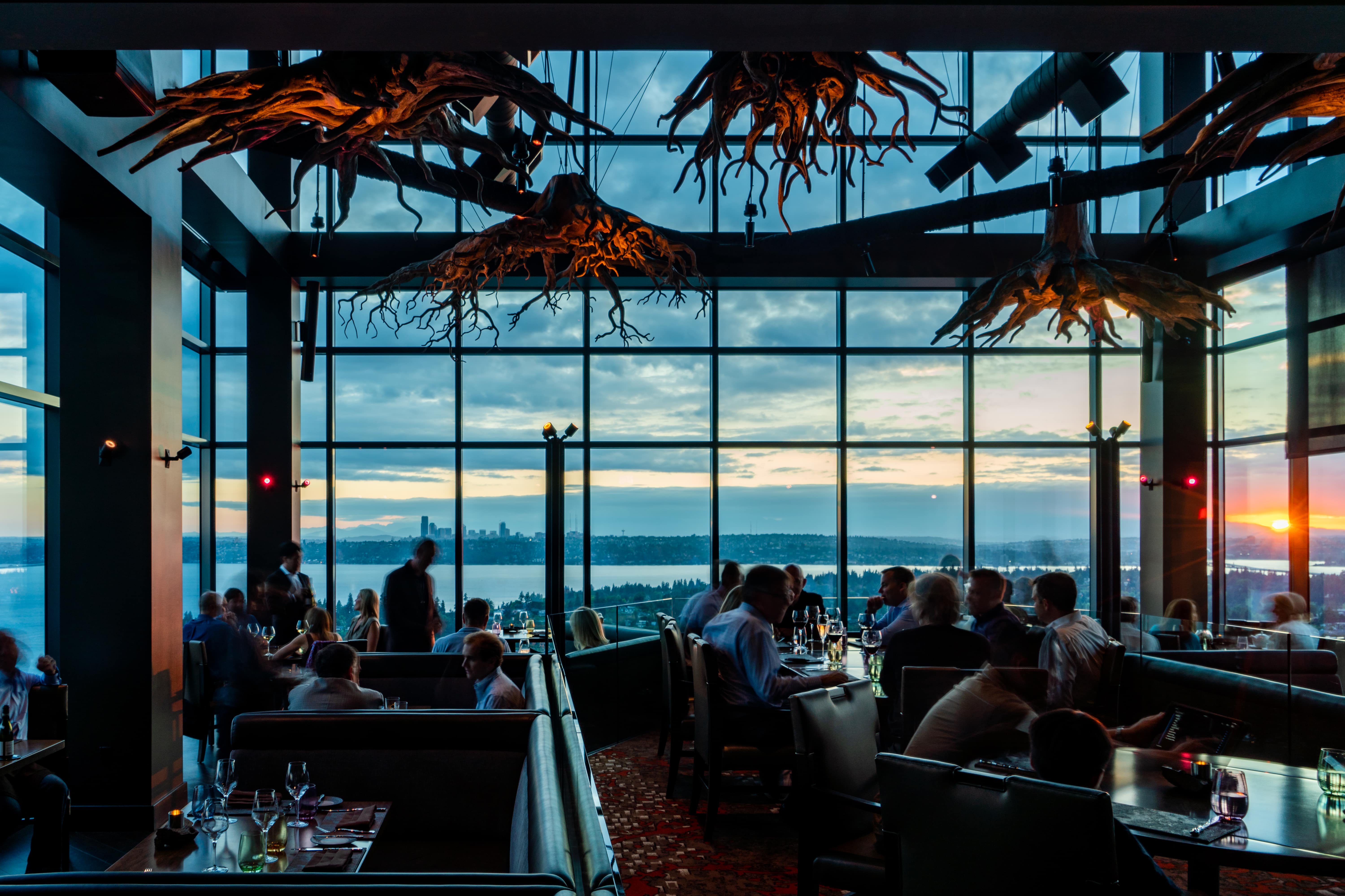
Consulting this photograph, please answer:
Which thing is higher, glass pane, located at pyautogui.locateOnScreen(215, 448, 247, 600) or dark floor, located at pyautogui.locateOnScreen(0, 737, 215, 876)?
glass pane, located at pyautogui.locateOnScreen(215, 448, 247, 600)

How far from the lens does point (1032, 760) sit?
2619mm

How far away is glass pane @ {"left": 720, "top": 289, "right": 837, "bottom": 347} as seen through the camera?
10531 millimetres

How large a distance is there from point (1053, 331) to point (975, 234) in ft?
6.48

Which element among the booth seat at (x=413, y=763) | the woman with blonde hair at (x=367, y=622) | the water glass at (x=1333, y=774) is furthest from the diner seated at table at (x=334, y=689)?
the water glass at (x=1333, y=774)

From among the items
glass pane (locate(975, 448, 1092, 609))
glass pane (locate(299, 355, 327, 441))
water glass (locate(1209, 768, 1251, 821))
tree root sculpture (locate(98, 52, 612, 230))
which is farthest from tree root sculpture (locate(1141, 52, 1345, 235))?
glass pane (locate(299, 355, 327, 441))

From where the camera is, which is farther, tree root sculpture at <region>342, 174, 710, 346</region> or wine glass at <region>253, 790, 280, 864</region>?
tree root sculpture at <region>342, 174, 710, 346</region>

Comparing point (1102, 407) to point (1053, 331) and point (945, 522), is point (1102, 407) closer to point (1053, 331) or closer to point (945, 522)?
point (1053, 331)

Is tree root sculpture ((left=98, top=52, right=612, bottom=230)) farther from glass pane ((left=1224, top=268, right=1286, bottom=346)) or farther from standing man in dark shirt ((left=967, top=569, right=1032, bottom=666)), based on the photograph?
glass pane ((left=1224, top=268, right=1286, bottom=346))

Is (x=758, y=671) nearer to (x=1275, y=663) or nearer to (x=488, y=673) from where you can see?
(x=488, y=673)

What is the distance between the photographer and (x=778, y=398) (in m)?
10.6

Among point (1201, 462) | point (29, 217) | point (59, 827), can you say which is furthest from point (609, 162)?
point (59, 827)

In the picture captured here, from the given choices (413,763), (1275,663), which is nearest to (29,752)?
(413,763)

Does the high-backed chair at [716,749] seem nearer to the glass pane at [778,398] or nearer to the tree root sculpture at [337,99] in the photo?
the tree root sculpture at [337,99]

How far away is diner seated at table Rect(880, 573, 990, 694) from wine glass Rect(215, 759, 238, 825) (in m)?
3.36
